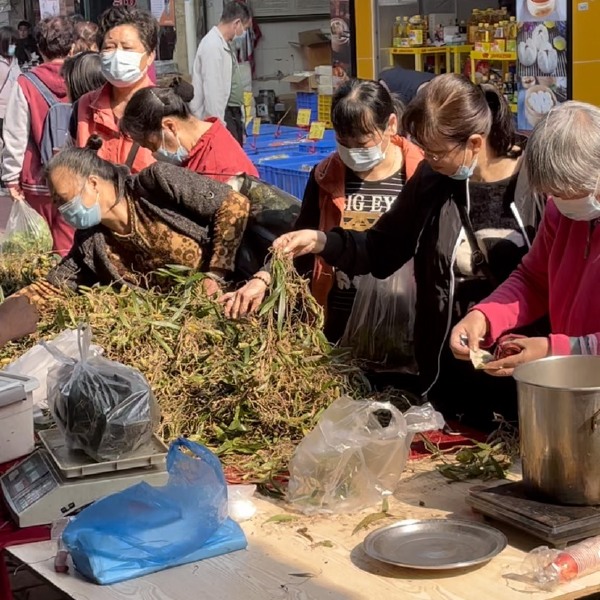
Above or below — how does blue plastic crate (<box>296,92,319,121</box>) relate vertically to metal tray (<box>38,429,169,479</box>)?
above

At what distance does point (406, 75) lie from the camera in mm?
5684

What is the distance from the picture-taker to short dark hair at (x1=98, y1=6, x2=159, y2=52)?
4.62 m

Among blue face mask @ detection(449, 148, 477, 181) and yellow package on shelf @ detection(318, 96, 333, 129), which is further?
yellow package on shelf @ detection(318, 96, 333, 129)

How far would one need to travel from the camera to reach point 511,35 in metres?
5.85

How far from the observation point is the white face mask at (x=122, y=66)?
4.54 metres

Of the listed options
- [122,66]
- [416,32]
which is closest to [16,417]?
[122,66]

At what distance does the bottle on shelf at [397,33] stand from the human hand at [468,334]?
191 inches

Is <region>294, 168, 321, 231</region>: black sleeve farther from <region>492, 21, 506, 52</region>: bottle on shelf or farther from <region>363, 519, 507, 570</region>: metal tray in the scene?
<region>492, 21, 506, 52</region>: bottle on shelf

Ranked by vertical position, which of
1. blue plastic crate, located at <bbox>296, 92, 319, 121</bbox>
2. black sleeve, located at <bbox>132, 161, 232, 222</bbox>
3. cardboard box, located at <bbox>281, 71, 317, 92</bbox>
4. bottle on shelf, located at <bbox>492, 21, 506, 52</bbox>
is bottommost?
black sleeve, located at <bbox>132, 161, 232, 222</bbox>

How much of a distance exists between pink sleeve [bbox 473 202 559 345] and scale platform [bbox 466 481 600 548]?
49cm

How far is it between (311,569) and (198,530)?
0.75ft

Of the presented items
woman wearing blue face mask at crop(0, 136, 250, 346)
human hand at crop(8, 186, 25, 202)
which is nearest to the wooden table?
woman wearing blue face mask at crop(0, 136, 250, 346)

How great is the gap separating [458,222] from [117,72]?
2210mm

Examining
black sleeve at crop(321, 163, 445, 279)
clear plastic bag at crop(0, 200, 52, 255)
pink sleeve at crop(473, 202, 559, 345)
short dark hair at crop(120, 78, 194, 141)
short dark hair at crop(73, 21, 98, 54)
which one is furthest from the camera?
short dark hair at crop(73, 21, 98, 54)
